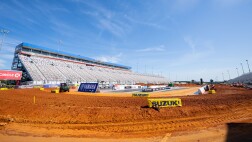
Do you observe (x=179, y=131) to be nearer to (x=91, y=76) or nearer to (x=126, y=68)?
(x=91, y=76)

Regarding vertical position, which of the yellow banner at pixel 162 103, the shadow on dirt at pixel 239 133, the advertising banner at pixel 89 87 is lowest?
the shadow on dirt at pixel 239 133

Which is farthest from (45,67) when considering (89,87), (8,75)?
(89,87)

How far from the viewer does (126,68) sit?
145000 mm

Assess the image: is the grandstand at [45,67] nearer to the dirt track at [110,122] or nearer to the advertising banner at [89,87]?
the advertising banner at [89,87]

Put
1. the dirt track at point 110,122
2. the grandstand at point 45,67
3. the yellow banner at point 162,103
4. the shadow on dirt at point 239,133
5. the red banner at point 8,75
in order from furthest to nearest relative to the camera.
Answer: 1. the grandstand at point 45,67
2. the red banner at point 8,75
3. the yellow banner at point 162,103
4. the dirt track at point 110,122
5. the shadow on dirt at point 239,133

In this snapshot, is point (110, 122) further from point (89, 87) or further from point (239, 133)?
point (89, 87)

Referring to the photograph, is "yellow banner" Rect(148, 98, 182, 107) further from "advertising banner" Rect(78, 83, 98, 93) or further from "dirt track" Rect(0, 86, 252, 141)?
"advertising banner" Rect(78, 83, 98, 93)

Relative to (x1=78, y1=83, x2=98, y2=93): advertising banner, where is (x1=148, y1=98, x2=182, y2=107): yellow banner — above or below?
below

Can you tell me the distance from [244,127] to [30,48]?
3293 inches

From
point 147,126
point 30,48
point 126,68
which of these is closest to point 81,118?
point 147,126

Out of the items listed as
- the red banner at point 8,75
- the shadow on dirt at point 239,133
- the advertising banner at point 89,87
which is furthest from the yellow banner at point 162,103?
the red banner at point 8,75

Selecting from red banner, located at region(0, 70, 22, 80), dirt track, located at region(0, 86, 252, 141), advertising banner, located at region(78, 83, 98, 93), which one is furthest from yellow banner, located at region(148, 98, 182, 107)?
red banner, located at region(0, 70, 22, 80)

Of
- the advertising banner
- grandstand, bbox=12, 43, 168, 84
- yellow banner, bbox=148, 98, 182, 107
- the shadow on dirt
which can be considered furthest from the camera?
grandstand, bbox=12, 43, 168, 84

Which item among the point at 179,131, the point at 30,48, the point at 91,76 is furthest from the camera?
the point at 91,76
